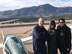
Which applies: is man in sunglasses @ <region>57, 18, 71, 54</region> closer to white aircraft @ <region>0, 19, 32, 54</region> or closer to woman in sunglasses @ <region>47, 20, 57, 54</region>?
woman in sunglasses @ <region>47, 20, 57, 54</region>

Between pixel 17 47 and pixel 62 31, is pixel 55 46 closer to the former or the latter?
pixel 62 31

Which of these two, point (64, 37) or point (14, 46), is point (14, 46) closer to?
point (14, 46)

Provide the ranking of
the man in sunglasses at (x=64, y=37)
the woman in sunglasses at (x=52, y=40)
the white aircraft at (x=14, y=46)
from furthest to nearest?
the man in sunglasses at (x=64, y=37), the woman in sunglasses at (x=52, y=40), the white aircraft at (x=14, y=46)

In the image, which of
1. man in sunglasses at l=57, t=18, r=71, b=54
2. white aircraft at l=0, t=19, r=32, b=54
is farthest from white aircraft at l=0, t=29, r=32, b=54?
man in sunglasses at l=57, t=18, r=71, b=54

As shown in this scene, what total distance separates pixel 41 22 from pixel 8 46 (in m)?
1.54

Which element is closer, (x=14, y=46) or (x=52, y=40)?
(x=14, y=46)

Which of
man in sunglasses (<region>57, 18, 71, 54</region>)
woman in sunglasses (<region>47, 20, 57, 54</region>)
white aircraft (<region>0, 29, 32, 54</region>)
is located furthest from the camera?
man in sunglasses (<region>57, 18, 71, 54</region>)

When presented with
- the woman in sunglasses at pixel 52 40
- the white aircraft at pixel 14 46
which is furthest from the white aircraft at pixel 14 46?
the woman in sunglasses at pixel 52 40

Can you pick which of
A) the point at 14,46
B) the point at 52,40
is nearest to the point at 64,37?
the point at 52,40

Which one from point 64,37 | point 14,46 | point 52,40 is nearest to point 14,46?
point 14,46

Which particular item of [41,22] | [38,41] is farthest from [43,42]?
[41,22]

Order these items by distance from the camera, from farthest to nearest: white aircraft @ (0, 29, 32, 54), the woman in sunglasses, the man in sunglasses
Answer: 1. the man in sunglasses
2. the woman in sunglasses
3. white aircraft @ (0, 29, 32, 54)

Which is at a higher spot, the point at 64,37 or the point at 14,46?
the point at 64,37

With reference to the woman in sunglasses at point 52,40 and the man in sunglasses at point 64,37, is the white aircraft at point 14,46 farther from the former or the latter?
the man in sunglasses at point 64,37
